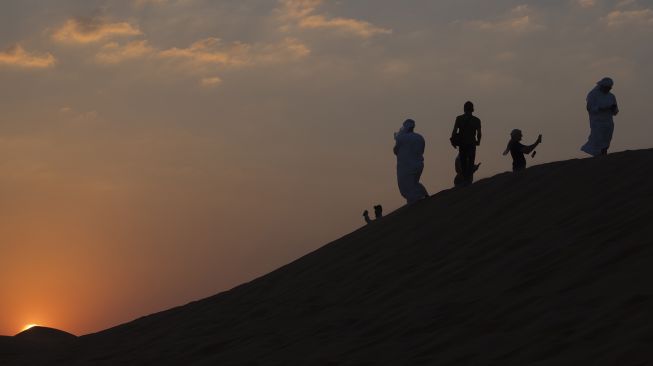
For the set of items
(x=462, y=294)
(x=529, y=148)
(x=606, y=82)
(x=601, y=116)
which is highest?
(x=606, y=82)

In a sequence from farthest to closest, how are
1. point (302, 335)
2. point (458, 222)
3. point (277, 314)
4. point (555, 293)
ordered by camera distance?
point (458, 222) < point (277, 314) < point (302, 335) < point (555, 293)

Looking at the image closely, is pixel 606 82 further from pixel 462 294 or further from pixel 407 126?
pixel 462 294

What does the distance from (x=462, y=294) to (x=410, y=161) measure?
713cm

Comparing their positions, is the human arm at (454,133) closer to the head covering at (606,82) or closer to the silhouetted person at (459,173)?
the silhouetted person at (459,173)

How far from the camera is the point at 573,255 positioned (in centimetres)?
1195

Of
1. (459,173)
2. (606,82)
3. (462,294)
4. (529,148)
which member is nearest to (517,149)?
(529,148)

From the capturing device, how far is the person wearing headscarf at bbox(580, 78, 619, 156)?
18.6 m

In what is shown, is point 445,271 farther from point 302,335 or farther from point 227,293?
point 227,293

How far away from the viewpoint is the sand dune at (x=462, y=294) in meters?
9.69


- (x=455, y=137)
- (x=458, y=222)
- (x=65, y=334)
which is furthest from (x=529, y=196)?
(x=65, y=334)

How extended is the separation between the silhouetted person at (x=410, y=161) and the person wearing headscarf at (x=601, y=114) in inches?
111

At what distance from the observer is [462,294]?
40.1 feet

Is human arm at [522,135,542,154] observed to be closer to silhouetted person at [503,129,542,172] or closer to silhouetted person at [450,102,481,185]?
silhouetted person at [503,129,542,172]

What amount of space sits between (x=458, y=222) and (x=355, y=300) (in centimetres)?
273
